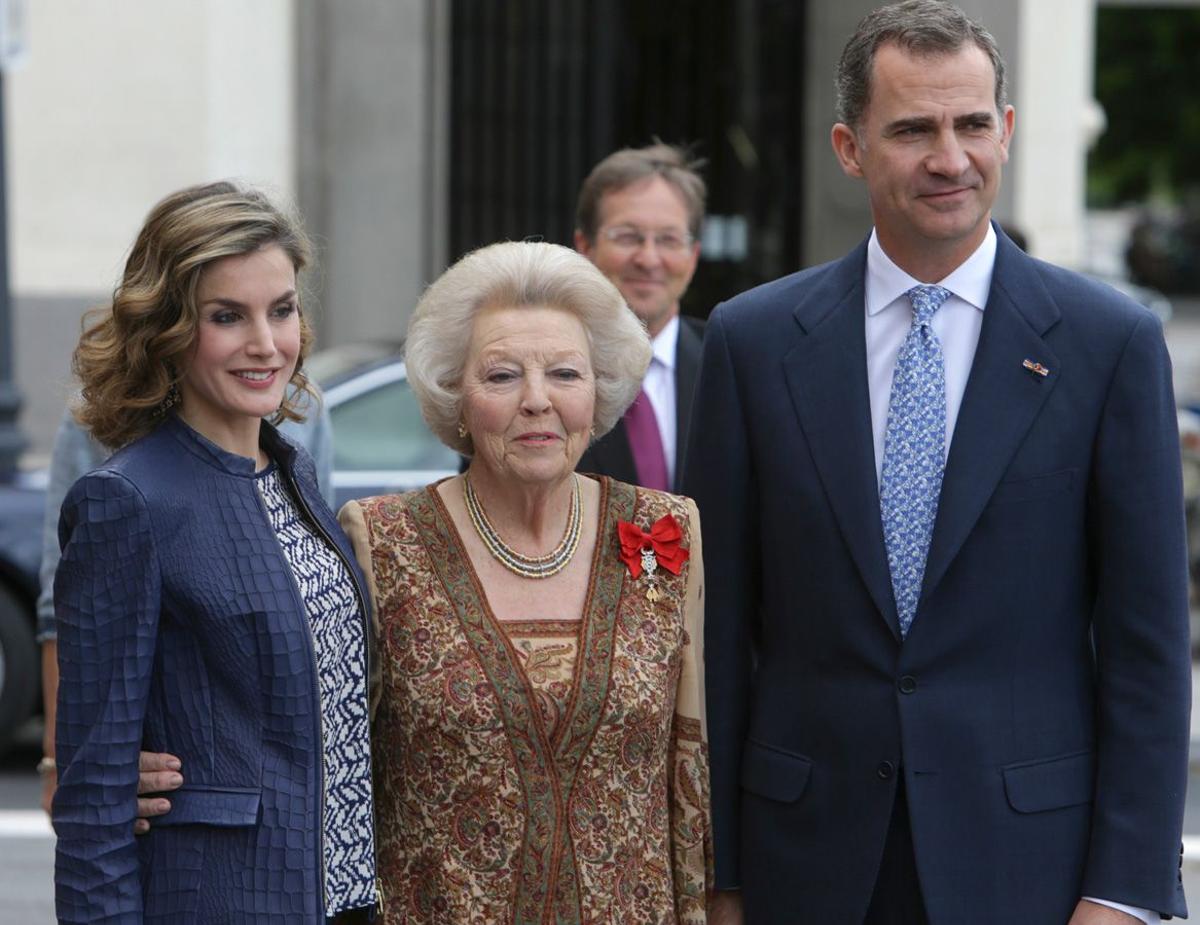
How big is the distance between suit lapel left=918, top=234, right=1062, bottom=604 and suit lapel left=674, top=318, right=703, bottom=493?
1.48 m

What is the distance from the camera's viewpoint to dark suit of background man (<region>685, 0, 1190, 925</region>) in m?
2.81

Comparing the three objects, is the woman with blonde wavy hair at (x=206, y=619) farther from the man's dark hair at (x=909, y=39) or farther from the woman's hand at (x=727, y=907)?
the man's dark hair at (x=909, y=39)

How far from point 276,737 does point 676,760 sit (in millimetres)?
676

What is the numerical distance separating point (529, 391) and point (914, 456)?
23.7 inches

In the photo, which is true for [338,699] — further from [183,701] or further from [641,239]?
[641,239]

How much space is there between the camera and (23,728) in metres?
7.84

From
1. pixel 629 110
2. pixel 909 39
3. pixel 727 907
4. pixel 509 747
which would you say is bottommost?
pixel 727 907

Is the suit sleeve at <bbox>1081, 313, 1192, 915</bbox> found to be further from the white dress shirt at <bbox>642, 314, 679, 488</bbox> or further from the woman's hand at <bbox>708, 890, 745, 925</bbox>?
the white dress shirt at <bbox>642, 314, 679, 488</bbox>

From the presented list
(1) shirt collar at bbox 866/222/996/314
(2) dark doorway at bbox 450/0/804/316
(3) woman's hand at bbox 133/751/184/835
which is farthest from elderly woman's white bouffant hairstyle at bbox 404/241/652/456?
(2) dark doorway at bbox 450/0/804/316

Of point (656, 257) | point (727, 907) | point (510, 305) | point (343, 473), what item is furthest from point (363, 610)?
point (343, 473)

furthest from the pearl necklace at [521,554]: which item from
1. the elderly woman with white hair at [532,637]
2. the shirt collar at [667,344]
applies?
the shirt collar at [667,344]

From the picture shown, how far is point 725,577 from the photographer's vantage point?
3.05 m

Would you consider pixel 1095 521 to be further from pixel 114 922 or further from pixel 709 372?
pixel 114 922

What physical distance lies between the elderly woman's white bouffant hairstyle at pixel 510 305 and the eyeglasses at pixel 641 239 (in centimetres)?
157
